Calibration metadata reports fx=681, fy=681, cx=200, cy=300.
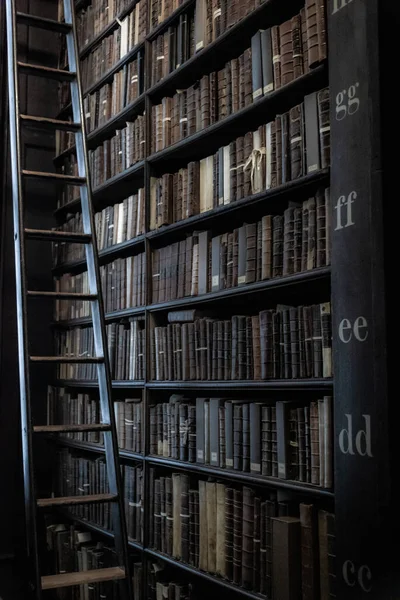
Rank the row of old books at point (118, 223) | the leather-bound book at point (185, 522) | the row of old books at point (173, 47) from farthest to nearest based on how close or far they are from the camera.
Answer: the row of old books at point (118, 223)
the row of old books at point (173, 47)
the leather-bound book at point (185, 522)

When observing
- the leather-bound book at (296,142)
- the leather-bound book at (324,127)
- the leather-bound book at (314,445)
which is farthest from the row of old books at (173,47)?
the leather-bound book at (314,445)

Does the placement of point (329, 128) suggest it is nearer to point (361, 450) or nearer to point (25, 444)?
point (361, 450)

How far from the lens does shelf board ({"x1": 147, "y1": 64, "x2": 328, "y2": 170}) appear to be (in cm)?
209

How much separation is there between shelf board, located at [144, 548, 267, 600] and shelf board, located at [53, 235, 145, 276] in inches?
49.4

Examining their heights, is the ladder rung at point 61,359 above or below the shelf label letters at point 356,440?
above

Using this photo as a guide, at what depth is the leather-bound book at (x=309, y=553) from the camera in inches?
74.0

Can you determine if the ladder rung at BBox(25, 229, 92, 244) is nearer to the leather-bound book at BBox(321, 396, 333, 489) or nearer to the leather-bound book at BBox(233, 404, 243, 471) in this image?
the leather-bound book at BBox(233, 404, 243, 471)

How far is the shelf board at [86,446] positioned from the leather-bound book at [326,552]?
1.04m

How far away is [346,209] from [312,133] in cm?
33

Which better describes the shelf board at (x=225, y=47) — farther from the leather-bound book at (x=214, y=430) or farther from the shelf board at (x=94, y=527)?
the shelf board at (x=94, y=527)

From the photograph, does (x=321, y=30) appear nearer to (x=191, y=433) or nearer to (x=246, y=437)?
(x=246, y=437)

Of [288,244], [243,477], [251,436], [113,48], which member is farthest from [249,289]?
[113,48]

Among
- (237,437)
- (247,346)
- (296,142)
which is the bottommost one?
(237,437)

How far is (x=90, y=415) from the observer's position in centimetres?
330
